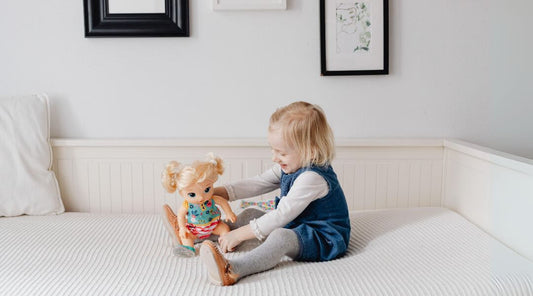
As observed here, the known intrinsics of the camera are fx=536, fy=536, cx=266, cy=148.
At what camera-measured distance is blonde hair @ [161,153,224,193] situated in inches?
59.0

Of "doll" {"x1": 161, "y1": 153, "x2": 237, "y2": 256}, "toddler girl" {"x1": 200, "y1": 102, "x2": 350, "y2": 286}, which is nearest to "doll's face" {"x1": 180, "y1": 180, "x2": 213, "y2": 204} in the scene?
"doll" {"x1": 161, "y1": 153, "x2": 237, "y2": 256}

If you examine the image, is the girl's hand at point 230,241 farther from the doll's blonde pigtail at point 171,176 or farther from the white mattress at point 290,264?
the doll's blonde pigtail at point 171,176

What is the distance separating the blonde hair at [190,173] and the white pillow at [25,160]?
2.17ft

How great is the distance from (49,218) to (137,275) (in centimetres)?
74

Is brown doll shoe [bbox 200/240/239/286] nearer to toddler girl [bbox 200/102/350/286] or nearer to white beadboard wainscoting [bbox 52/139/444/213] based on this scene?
toddler girl [bbox 200/102/350/286]

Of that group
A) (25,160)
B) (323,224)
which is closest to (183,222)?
(323,224)

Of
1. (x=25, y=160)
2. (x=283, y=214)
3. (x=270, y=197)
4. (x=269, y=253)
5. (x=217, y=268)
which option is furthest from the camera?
(x=270, y=197)

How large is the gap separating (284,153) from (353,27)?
2.33 ft

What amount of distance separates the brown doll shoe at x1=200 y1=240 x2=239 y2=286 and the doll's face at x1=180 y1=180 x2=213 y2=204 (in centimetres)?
25

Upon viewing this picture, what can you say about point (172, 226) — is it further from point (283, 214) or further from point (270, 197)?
point (270, 197)

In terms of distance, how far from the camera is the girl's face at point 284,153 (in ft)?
4.93

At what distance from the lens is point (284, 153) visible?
4.98 ft

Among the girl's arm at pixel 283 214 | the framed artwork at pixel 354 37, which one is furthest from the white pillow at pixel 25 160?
the framed artwork at pixel 354 37

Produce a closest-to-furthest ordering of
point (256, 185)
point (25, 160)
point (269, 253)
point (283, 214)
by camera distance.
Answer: point (269, 253)
point (283, 214)
point (256, 185)
point (25, 160)
